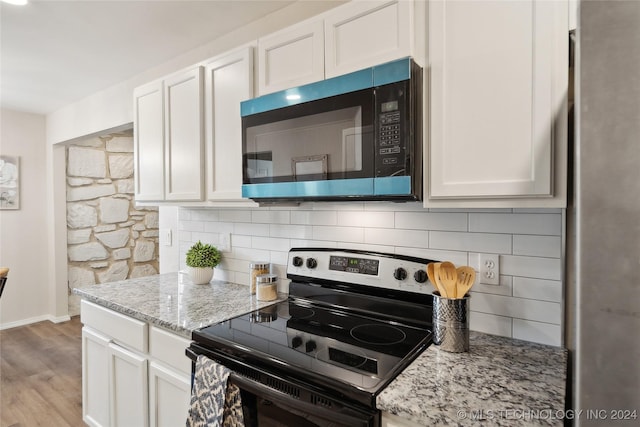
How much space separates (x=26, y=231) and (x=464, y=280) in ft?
16.1

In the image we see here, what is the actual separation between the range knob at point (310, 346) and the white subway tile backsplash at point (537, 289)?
2.48 ft

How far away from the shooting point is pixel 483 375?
1.04 metres

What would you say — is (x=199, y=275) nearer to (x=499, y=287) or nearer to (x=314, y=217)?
(x=314, y=217)

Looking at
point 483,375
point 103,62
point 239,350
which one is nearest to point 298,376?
point 239,350

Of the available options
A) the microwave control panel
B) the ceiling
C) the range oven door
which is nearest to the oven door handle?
the range oven door

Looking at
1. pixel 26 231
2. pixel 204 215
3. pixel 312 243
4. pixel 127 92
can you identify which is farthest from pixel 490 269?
pixel 26 231

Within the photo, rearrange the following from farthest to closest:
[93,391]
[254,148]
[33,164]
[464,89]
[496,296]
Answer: [33,164], [93,391], [254,148], [496,296], [464,89]

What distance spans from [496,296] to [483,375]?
0.39 m

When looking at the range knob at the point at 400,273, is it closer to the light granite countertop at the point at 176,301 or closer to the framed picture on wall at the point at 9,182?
the light granite countertop at the point at 176,301

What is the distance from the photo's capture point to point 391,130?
1186mm

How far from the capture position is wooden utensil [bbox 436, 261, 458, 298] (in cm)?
121

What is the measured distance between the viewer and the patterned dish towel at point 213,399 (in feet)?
3.96

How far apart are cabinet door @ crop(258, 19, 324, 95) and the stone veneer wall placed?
3.73 m

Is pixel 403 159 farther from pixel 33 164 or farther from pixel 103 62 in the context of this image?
pixel 33 164
